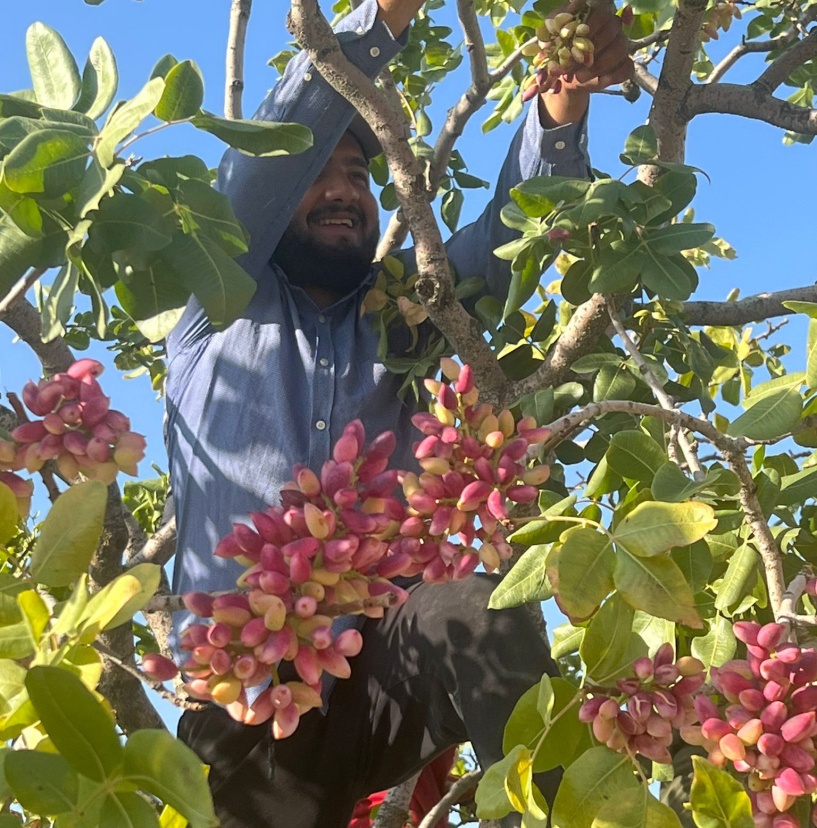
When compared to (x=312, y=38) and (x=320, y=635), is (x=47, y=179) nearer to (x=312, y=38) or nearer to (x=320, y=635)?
(x=320, y=635)

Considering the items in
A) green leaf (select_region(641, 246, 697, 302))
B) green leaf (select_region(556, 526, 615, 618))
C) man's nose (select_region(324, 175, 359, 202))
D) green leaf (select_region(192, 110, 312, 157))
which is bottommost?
green leaf (select_region(556, 526, 615, 618))

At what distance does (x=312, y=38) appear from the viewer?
1924mm

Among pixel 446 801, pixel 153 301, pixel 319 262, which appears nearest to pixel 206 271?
pixel 153 301

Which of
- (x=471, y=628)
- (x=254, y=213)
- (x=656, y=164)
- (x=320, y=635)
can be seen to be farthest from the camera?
(x=254, y=213)

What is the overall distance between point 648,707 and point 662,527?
0.63 ft

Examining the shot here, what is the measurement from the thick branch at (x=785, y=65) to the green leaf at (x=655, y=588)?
1857 millimetres

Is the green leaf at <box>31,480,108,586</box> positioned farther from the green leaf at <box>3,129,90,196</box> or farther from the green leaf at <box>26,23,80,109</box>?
the green leaf at <box>26,23,80,109</box>

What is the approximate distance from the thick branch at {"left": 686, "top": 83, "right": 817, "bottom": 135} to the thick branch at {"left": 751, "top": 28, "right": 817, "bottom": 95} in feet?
0.08

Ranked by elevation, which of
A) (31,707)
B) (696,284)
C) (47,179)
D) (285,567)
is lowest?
(31,707)

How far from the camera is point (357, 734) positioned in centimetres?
193

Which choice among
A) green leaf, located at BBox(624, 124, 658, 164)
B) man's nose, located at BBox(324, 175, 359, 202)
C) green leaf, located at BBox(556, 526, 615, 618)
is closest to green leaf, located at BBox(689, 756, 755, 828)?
green leaf, located at BBox(556, 526, 615, 618)

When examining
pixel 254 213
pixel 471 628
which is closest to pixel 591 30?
pixel 254 213

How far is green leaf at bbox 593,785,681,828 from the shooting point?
0.96 metres

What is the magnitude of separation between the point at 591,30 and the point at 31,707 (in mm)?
1583
